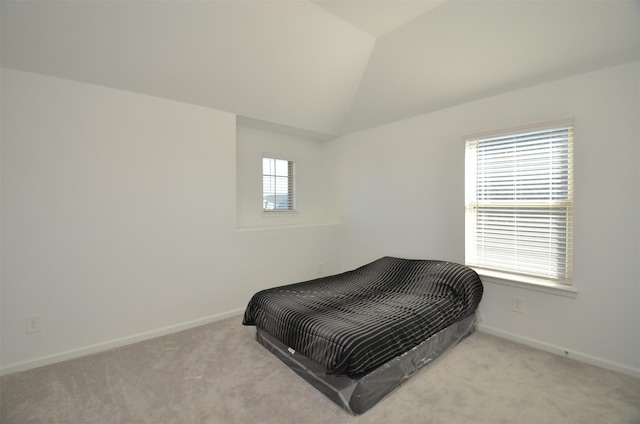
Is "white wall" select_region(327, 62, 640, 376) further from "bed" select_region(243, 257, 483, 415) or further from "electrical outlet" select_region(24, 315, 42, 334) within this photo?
"electrical outlet" select_region(24, 315, 42, 334)

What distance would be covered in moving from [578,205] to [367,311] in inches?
75.4

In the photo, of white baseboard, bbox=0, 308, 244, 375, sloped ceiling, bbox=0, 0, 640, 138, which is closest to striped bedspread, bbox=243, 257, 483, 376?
white baseboard, bbox=0, 308, 244, 375

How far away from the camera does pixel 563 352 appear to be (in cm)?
244

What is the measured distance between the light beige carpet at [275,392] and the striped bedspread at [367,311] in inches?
10.9

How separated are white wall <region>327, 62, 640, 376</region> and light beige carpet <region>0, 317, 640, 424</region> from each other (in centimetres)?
26

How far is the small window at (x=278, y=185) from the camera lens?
4180mm

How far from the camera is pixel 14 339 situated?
2.23 metres

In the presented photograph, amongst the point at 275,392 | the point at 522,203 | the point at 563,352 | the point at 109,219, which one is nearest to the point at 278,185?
the point at 109,219

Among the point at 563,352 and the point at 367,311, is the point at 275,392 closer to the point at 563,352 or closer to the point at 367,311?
the point at 367,311

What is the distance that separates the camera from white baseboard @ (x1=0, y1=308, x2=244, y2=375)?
2.24 meters

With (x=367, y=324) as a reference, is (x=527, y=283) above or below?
above

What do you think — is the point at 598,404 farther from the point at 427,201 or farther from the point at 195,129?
the point at 195,129

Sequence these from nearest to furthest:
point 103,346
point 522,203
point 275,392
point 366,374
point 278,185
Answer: point 366,374, point 275,392, point 103,346, point 522,203, point 278,185

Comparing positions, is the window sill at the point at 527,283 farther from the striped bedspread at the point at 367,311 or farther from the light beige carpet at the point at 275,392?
the light beige carpet at the point at 275,392
